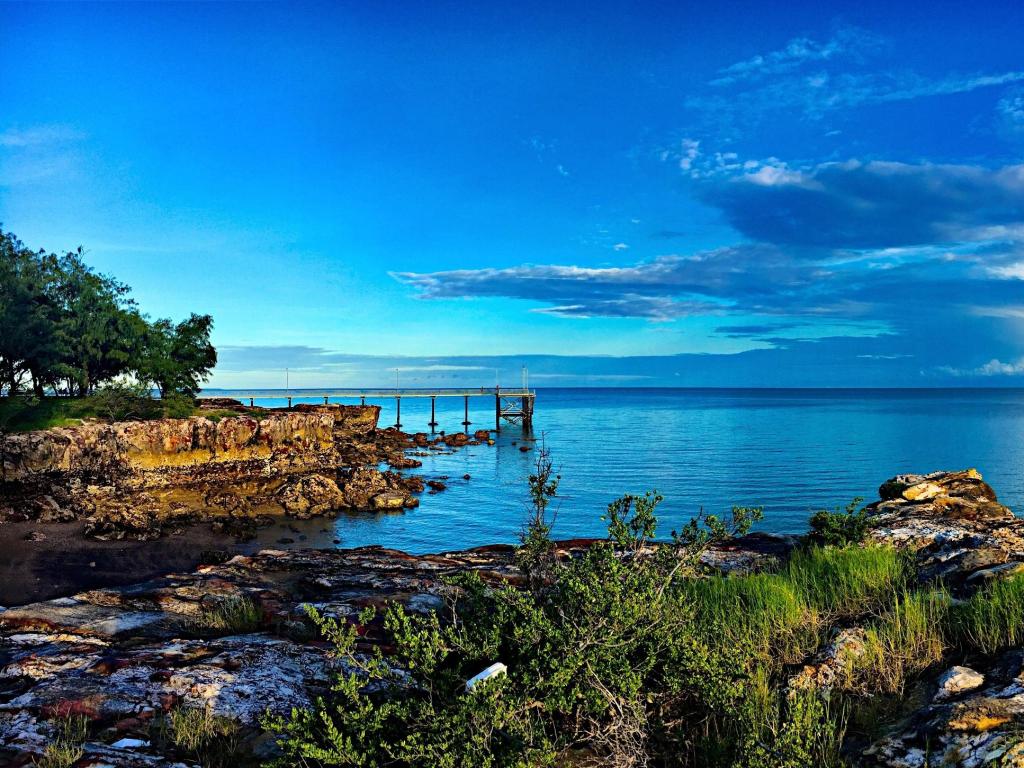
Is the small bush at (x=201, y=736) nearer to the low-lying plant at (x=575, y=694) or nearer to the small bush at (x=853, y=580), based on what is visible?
the low-lying plant at (x=575, y=694)

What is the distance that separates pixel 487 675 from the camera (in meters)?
4.20

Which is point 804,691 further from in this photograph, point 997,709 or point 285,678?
point 285,678

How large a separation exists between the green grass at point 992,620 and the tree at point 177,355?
45.9m

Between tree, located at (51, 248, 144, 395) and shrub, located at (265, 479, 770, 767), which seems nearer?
shrub, located at (265, 479, 770, 767)

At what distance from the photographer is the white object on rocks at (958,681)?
14.6 feet

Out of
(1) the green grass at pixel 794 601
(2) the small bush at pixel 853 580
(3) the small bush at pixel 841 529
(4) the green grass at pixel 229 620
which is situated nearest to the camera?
(1) the green grass at pixel 794 601

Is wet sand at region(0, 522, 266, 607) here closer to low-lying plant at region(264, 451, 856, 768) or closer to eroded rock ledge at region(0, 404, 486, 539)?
eroded rock ledge at region(0, 404, 486, 539)

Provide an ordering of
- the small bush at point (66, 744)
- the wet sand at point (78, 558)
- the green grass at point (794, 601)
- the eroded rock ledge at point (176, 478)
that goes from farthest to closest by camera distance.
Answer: the eroded rock ledge at point (176, 478)
the wet sand at point (78, 558)
the green grass at point (794, 601)
the small bush at point (66, 744)

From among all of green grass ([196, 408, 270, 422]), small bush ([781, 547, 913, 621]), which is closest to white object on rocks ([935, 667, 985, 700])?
small bush ([781, 547, 913, 621])

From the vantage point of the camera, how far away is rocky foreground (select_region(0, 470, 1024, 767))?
4.18 m

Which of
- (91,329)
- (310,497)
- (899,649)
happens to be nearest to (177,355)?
(91,329)

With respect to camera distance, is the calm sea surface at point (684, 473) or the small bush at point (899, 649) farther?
the calm sea surface at point (684, 473)

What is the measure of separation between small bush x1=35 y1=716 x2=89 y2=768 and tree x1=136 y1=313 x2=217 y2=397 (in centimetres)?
4259

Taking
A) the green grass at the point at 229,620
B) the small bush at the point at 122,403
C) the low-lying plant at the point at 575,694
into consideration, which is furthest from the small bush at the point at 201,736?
the small bush at the point at 122,403
